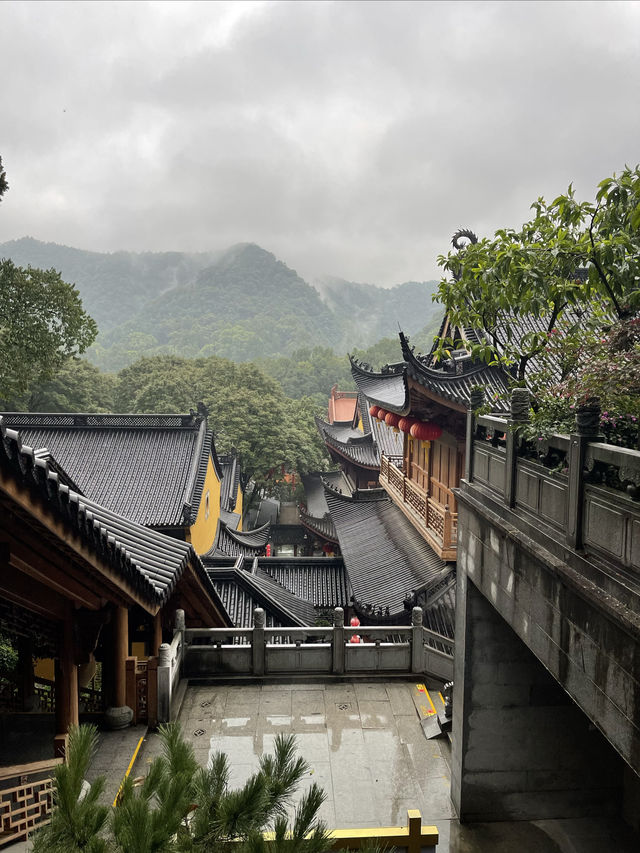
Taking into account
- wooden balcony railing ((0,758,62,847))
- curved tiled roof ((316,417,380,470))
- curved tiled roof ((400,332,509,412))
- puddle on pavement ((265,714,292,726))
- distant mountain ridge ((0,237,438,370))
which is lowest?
puddle on pavement ((265,714,292,726))

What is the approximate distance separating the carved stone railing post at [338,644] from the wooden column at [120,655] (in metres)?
3.57

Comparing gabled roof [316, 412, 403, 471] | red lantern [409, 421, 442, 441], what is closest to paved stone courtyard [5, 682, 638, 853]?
red lantern [409, 421, 442, 441]

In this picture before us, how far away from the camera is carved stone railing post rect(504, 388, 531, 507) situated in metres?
5.23

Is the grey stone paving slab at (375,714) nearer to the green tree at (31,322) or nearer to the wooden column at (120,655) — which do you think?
the wooden column at (120,655)

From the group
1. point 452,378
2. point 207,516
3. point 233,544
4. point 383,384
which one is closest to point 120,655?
point 452,378

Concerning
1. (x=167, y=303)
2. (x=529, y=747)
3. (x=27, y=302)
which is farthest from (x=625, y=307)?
(x=167, y=303)

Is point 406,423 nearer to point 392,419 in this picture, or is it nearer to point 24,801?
point 392,419

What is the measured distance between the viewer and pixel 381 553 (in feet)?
52.5

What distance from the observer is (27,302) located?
52.6ft

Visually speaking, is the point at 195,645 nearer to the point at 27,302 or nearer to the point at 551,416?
the point at 551,416

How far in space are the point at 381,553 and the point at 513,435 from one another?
11.1 m

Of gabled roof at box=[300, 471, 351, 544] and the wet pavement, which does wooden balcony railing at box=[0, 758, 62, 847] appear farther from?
gabled roof at box=[300, 471, 351, 544]

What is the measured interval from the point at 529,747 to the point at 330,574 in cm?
1133

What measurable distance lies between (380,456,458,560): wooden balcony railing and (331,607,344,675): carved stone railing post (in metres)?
3.09
